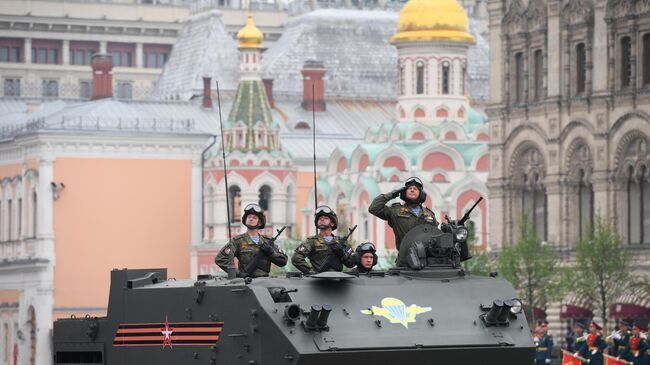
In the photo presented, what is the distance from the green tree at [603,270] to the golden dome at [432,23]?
30.5 metres

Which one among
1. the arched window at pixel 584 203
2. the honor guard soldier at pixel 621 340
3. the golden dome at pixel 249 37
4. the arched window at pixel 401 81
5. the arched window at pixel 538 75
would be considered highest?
the golden dome at pixel 249 37

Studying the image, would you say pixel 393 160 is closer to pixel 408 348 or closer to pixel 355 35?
pixel 355 35

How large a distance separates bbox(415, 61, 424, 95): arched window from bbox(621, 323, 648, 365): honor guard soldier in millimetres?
56525

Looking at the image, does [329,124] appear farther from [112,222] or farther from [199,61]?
[199,61]

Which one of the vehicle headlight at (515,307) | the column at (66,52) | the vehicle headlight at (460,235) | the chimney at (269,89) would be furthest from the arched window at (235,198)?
the vehicle headlight at (515,307)

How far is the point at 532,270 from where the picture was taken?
235 feet

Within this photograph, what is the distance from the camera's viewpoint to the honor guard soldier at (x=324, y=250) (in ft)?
80.1

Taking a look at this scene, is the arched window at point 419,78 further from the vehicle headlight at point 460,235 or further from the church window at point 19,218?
the vehicle headlight at point 460,235

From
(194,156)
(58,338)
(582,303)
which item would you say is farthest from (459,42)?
(58,338)

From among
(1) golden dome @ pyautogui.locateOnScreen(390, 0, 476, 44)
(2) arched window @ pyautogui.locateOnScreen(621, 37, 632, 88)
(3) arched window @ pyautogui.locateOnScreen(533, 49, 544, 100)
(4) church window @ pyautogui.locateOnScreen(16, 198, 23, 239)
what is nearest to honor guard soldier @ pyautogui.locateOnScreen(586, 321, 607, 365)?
(2) arched window @ pyautogui.locateOnScreen(621, 37, 632, 88)

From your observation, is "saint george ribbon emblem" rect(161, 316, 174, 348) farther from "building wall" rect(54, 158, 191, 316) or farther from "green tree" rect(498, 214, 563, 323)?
"building wall" rect(54, 158, 191, 316)

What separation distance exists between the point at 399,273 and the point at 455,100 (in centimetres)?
7665

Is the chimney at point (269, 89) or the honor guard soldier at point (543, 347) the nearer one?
the honor guard soldier at point (543, 347)

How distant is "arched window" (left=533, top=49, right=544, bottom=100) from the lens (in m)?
77.4
